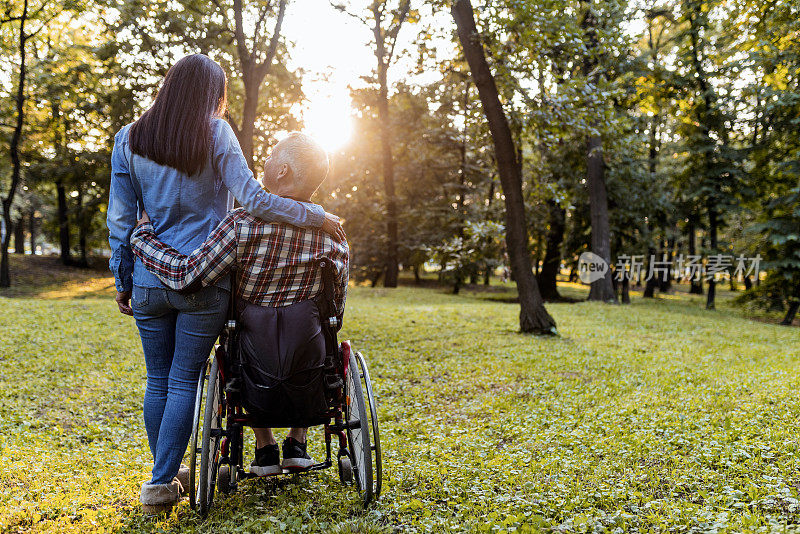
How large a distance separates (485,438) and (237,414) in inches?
94.8

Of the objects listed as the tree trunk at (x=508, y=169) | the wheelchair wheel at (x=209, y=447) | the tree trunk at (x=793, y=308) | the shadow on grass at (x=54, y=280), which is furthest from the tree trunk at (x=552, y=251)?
the wheelchair wheel at (x=209, y=447)

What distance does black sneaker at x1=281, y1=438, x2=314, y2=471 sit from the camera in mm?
2971

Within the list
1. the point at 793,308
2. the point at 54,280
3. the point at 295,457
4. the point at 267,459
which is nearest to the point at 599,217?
the point at 793,308

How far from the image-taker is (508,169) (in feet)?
32.5

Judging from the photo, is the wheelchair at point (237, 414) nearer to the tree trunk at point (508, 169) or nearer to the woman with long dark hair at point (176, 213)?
the woman with long dark hair at point (176, 213)

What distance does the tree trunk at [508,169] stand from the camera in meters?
9.68

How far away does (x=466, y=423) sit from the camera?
16.9 feet

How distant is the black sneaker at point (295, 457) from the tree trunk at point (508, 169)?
24.1ft

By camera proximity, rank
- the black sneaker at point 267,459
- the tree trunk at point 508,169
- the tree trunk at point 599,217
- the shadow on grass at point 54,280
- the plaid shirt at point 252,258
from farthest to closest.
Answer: the shadow on grass at point 54,280 < the tree trunk at point 599,217 < the tree trunk at point 508,169 < the black sneaker at point 267,459 < the plaid shirt at point 252,258

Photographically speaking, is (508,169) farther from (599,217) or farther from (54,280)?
(54,280)

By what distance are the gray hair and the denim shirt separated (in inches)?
7.0

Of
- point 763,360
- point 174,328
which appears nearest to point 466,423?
point 174,328

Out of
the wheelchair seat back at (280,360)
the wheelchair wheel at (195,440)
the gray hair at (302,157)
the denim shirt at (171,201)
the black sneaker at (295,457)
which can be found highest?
the gray hair at (302,157)

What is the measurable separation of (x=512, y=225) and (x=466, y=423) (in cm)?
556
